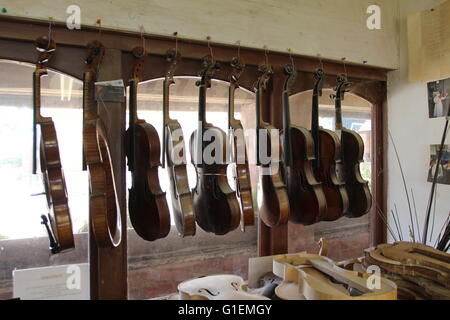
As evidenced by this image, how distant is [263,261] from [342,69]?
1.27m

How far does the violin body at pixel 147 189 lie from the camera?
1.39 m

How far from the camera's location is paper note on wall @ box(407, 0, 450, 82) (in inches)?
81.0

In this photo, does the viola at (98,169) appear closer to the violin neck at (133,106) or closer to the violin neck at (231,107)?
the violin neck at (133,106)

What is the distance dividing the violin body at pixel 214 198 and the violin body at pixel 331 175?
558 mm

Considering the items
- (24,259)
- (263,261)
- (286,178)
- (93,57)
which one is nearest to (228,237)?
(263,261)

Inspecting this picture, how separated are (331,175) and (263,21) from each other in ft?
2.98

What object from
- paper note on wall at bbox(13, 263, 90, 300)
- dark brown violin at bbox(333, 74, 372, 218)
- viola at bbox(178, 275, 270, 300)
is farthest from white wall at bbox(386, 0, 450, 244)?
paper note on wall at bbox(13, 263, 90, 300)

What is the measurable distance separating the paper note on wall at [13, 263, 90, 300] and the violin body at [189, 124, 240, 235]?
0.56 metres

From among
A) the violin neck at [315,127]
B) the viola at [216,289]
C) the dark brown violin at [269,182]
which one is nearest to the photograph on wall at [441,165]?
the violin neck at [315,127]

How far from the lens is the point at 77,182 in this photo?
160 cm

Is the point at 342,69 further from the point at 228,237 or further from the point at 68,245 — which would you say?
the point at 68,245

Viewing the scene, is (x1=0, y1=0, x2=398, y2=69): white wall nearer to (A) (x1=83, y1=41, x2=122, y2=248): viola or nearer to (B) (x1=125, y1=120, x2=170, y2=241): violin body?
(A) (x1=83, y1=41, x2=122, y2=248): viola

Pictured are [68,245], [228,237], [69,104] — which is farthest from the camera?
[228,237]

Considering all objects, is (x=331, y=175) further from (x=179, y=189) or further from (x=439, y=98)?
(x=439, y=98)
